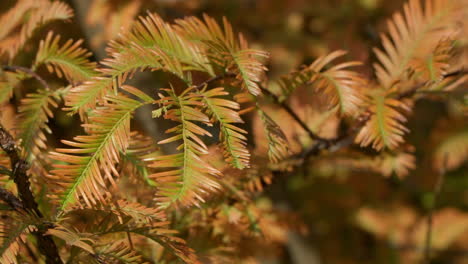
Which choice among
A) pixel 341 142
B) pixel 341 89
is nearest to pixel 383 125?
pixel 341 89

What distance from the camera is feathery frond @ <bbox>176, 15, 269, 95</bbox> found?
2.07 feet

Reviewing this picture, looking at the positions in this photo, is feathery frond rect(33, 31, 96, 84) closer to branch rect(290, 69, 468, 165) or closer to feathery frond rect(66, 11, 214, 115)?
feathery frond rect(66, 11, 214, 115)

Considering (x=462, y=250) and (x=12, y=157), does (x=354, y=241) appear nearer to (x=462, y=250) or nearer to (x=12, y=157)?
(x=462, y=250)

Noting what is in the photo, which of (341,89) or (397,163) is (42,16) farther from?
(397,163)

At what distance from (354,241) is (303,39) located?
150 cm

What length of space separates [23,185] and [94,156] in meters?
0.12

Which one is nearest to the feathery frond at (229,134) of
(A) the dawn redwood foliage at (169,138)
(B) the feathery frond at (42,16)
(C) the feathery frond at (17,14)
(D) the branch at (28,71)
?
(A) the dawn redwood foliage at (169,138)

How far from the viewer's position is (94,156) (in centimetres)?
55

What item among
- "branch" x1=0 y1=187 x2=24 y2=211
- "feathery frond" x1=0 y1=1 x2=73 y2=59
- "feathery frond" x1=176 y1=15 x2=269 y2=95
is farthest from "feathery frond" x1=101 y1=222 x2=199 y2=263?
"feathery frond" x1=0 y1=1 x2=73 y2=59

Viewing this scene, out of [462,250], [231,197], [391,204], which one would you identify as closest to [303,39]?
[391,204]

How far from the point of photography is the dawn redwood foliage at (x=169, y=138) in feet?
1.81

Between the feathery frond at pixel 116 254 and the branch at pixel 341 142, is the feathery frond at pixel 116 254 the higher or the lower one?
the lower one

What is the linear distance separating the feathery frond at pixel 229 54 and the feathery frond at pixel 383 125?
8.7 inches

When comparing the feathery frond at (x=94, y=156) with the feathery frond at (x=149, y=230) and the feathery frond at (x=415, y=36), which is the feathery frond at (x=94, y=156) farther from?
the feathery frond at (x=415, y=36)
